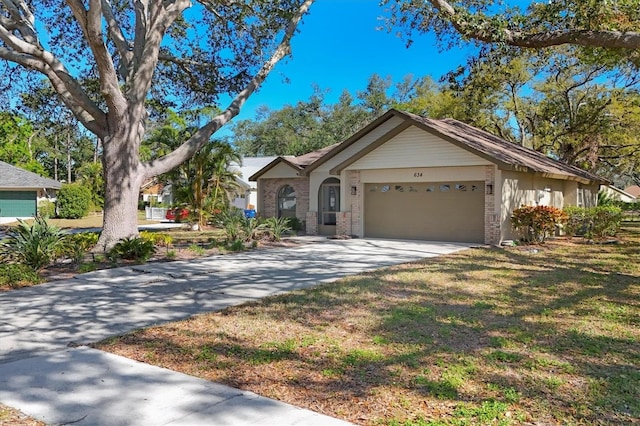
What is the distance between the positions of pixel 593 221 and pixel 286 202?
12906 millimetres

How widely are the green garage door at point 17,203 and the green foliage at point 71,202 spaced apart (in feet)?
7.07

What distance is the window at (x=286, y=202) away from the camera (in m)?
23.3

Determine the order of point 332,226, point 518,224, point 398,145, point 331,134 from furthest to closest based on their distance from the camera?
point 331,134, point 332,226, point 398,145, point 518,224

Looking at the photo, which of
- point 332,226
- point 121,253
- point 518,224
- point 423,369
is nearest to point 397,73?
point 332,226

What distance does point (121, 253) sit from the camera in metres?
12.6

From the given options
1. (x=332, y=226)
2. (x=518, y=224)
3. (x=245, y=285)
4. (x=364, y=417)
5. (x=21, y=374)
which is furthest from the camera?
(x=332, y=226)

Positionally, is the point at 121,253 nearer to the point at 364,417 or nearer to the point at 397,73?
the point at 364,417

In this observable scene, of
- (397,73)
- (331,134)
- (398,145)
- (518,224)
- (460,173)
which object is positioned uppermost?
(397,73)

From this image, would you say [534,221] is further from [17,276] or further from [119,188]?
[17,276]

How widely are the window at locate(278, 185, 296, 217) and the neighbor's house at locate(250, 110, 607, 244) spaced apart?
1.20 m

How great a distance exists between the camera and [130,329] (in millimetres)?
6531

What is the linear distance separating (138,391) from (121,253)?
8.92 m

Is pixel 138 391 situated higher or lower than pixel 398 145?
lower

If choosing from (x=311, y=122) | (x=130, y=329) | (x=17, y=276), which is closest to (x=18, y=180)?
(x=17, y=276)
